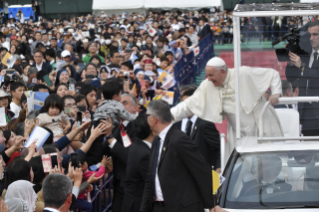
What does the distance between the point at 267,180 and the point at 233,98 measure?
1.71 meters

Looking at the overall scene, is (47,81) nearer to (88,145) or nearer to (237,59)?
(88,145)

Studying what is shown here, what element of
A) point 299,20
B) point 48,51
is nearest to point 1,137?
point 299,20

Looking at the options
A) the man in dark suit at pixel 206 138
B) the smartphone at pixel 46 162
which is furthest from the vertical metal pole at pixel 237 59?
the smartphone at pixel 46 162

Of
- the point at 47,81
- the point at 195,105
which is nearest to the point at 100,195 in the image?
the point at 195,105

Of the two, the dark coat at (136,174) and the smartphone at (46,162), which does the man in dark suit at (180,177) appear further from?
the smartphone at (46,162)

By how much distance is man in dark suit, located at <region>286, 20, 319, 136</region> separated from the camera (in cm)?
555

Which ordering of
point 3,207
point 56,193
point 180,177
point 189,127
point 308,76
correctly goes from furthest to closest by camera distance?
point 189,127 → point 308,76 → point 180,177 → point 56,193 → point 3,207

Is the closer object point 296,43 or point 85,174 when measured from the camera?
point 85,174

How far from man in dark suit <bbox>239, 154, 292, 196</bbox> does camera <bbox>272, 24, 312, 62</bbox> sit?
4.86 ft

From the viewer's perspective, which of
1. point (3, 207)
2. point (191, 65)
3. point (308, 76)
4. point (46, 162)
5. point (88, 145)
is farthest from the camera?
point (191, 65)

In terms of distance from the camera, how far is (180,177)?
14.1 ft

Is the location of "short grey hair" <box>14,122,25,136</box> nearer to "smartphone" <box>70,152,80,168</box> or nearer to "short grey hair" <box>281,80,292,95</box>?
"smartphone" <box>70,152,80,168</box>

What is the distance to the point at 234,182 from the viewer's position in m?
4.66

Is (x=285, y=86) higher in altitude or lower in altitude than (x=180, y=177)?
higher
